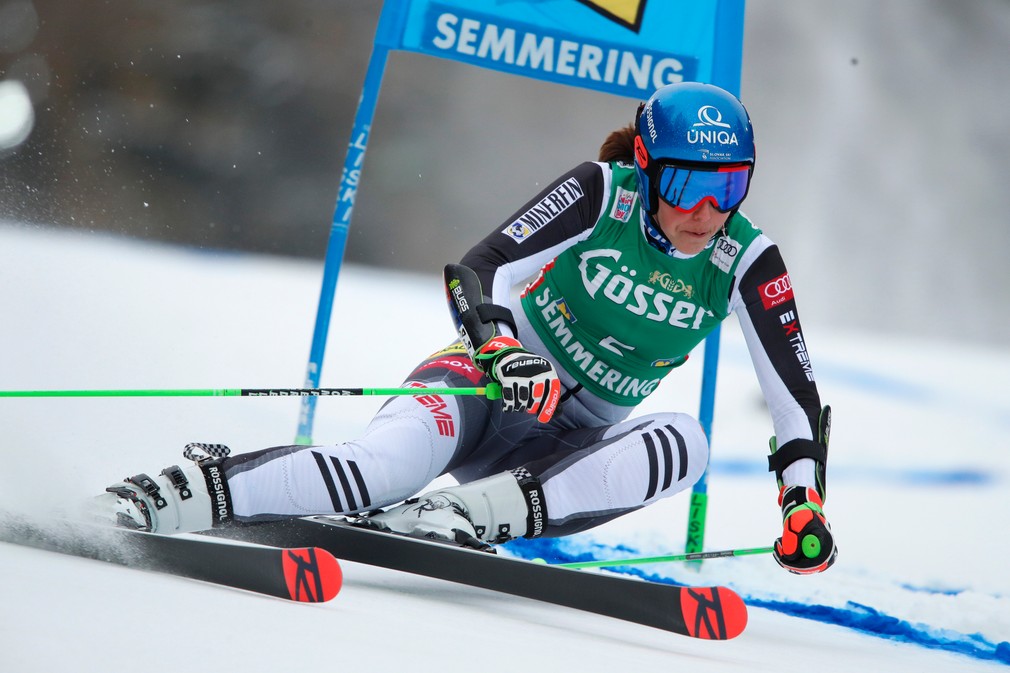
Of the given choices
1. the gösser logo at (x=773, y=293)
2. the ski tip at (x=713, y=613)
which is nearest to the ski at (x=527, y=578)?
the ski tip at (x=713, y=613)

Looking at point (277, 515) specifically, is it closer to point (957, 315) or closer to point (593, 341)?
point (593, 341)

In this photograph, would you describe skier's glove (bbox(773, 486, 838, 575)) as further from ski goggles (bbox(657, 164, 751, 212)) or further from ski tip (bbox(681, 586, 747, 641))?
ski goggles (bbox(657, 164, 751, 212))

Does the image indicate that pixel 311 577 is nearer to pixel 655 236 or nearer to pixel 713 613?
pixel 713 613

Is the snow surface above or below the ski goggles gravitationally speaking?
below

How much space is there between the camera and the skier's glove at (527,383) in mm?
1871

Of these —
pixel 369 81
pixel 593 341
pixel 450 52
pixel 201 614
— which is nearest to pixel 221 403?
pixel 369 81

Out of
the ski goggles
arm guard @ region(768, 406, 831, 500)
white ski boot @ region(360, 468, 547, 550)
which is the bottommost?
white ski boot @ region(360, 468, 547, 550)

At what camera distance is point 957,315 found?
7.93 meters

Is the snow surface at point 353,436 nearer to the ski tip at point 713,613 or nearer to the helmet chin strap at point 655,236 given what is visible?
the ski tip at point 713,613

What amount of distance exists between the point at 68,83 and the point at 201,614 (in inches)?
305

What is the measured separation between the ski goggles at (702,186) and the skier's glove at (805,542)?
63 centimetres

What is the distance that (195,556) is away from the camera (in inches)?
60.8

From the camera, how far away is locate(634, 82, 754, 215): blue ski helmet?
2.01m

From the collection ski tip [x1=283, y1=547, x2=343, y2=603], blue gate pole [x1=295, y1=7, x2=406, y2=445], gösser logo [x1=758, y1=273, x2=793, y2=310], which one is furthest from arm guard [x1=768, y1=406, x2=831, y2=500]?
blue gate pole [x1=295, y1=7, x2=406, y2=445]
